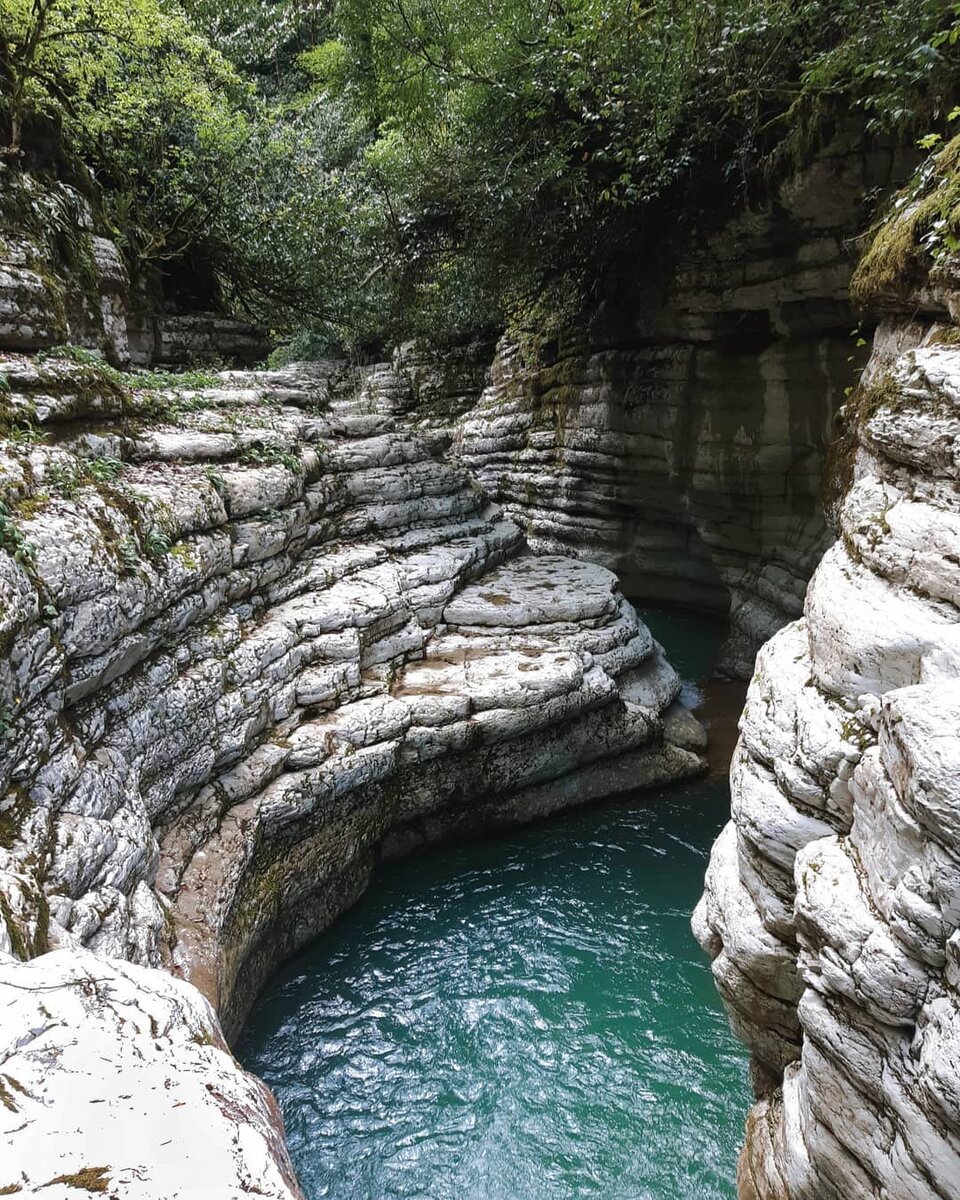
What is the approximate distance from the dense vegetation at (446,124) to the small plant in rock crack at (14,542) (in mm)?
6423

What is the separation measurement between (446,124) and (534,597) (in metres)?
7.98

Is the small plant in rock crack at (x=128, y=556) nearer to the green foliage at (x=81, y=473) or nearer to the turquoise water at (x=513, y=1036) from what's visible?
the green foliage at (x=81, y=473)

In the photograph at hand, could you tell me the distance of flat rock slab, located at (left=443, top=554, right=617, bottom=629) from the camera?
9711 millimetres

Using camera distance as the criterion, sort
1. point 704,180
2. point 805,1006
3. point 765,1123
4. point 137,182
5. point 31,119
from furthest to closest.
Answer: point 137,182, point 704,180, point 31,119, point 765,1123, point 805,1006

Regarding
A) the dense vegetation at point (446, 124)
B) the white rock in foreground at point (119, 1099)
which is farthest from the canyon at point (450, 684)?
the dense vegetation at point (446, 124)

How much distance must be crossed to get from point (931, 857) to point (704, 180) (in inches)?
425

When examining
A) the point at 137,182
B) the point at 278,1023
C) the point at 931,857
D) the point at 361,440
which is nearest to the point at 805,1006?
the point at 931,857

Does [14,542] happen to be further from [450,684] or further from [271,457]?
[450,684]

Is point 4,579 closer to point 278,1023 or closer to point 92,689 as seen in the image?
point 92,689

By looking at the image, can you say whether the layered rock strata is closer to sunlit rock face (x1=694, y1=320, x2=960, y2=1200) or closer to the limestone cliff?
the limestone cliff

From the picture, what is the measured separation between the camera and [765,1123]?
4.41 metres

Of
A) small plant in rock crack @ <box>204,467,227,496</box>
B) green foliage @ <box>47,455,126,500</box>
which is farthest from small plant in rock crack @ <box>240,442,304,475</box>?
green foliage @ <box>47,455,126,500</box>

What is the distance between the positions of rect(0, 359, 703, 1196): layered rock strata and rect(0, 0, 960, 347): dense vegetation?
4.41 meters

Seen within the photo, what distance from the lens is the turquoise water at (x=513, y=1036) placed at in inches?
202
